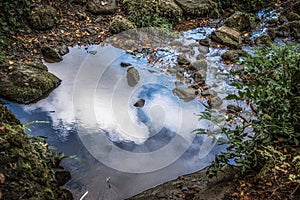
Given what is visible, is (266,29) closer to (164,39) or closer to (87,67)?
(164,39)

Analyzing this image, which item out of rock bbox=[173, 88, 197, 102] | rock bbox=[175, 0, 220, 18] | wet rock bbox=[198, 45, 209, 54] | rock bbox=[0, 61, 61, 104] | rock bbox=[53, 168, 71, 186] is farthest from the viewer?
rock bbox=[175, 0, 220, 18]

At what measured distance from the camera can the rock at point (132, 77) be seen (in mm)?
6793

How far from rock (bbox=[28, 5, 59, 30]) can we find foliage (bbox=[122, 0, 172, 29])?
86.8 inches

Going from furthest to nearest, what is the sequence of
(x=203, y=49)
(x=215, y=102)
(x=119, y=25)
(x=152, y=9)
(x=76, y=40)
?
(x=152, y=9), (x=119, y=25), (x=203, y=49), (x=76, y=40), (x=215, y=102)

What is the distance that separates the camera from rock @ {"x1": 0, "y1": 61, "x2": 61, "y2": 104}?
19.0 ft

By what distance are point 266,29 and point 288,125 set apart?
6856 mm

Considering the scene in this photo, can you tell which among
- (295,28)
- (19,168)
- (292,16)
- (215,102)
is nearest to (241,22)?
(295,28)

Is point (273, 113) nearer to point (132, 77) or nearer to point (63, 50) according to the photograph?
point (132, 77)

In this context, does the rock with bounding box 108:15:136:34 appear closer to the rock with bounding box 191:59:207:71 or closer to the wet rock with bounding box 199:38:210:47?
the wet rock with bounding box 199:38:210:47

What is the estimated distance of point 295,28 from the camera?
908 cm

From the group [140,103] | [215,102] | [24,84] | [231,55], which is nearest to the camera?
[24,84]

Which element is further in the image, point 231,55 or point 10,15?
point 231,55

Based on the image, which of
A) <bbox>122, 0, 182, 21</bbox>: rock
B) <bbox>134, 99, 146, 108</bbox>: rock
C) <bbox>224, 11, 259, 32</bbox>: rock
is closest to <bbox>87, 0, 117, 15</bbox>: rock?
<bbox>122, 0, 182, 21</bbox>: rock

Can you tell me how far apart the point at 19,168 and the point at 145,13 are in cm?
739
